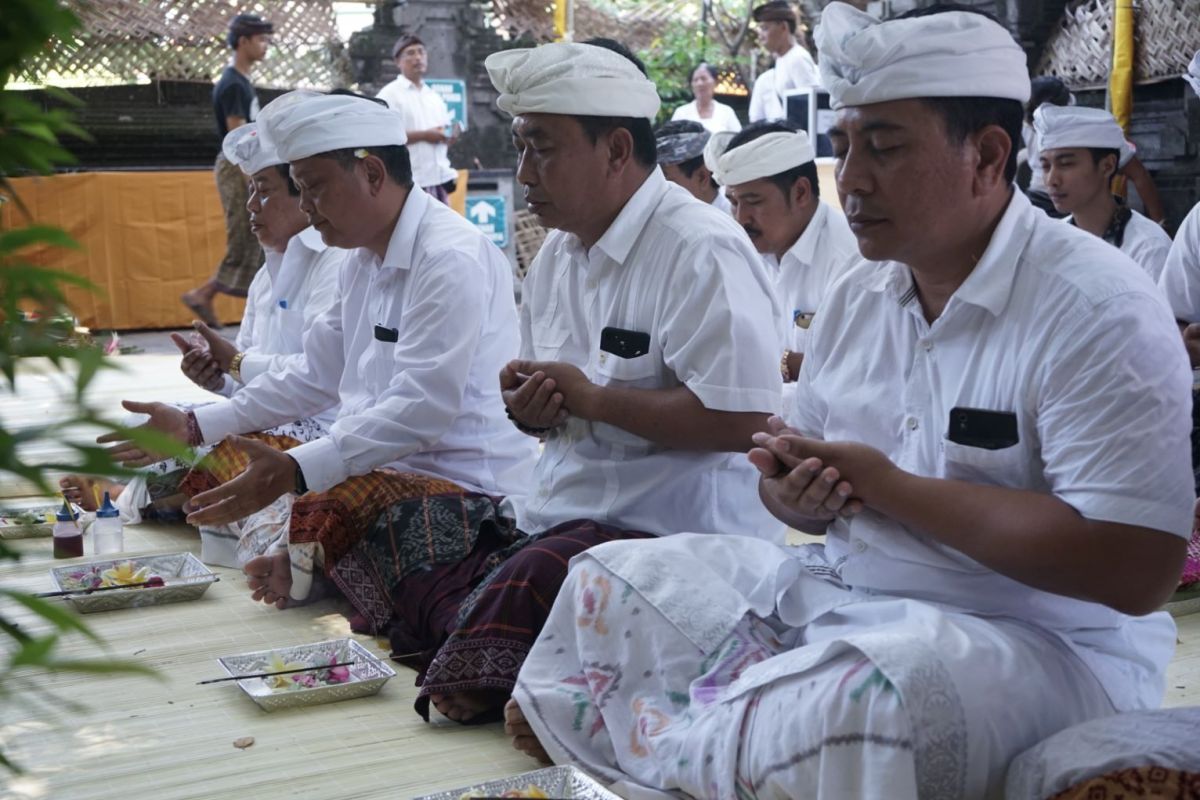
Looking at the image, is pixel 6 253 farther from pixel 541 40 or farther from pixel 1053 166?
pixel 541 40

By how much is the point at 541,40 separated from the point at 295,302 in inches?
418

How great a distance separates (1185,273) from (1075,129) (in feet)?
2.73

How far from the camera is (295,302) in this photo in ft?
15.4

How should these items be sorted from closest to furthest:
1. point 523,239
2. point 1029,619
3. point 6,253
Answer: point 6,253 → point 1029,619 → point 523,239

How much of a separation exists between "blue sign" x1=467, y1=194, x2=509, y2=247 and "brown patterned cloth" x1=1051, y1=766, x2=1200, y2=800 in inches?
399

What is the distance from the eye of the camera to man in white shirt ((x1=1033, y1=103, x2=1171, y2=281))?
16.3 feet

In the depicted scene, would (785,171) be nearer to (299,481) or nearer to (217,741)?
(299,481)

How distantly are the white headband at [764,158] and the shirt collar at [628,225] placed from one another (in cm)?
170

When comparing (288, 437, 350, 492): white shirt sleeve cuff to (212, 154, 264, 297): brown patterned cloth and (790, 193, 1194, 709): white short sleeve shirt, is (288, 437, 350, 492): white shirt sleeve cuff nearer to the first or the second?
(790, 193, 1194, 709): white short sleeve shirt

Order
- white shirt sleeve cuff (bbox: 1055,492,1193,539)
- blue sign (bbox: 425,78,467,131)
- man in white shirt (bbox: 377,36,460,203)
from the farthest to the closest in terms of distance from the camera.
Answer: blue sign (bbox: 425,78,467,131), man in white shirt (bbox: 377,36,460,203), white shirt sleeve cuff (bbox: 1055,492,1193,539)

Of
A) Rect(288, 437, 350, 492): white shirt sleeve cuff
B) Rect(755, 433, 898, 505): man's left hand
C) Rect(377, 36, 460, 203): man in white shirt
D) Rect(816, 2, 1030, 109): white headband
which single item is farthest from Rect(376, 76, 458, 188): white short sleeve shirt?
Rect(755, 433, 898, 505): man's left hand

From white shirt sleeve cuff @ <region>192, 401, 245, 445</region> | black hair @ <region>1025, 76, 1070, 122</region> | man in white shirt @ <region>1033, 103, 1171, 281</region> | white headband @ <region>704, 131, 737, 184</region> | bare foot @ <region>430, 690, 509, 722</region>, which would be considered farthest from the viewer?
black hair @ <region>1025, 76, 1070, 122</region>

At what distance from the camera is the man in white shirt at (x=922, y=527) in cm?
199

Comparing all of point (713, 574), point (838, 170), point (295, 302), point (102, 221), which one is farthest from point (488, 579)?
point (102, 221)
